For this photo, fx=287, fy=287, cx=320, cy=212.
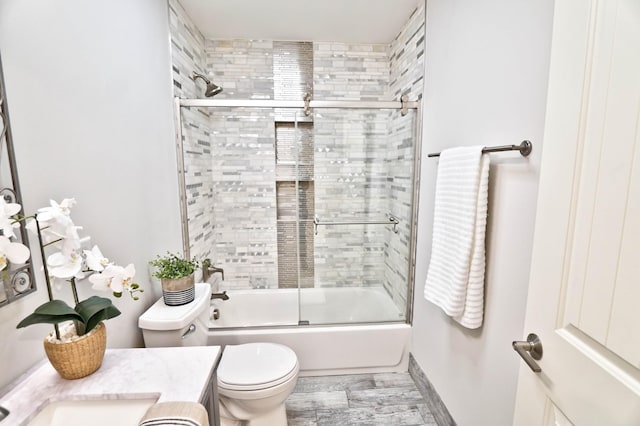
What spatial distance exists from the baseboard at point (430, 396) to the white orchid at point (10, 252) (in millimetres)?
1976

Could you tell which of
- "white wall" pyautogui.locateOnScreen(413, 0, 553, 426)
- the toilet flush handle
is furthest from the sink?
"white wall" pyautogui.locateOnScreen(413, 0, 553, 426)

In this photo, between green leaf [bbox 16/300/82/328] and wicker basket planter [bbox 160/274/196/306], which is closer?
green leaf [bbox 16/300/82/328]

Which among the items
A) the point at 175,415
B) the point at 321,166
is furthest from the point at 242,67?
the point at 175,415

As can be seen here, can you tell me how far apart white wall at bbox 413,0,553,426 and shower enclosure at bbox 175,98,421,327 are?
→ 597mm

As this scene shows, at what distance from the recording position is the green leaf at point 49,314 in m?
0.76

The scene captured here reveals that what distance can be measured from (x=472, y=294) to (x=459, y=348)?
421 millimetres

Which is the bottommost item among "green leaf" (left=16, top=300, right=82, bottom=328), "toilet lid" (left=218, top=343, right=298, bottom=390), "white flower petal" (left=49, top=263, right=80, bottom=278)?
"toilet lid" (left=218, top=343, right=298, bottom=390)

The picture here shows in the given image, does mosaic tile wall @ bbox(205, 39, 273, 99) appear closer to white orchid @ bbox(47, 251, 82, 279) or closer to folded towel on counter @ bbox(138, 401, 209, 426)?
white orchid @ bbox(47, 251, 82, 279)

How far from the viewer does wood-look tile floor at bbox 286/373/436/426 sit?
173 cm

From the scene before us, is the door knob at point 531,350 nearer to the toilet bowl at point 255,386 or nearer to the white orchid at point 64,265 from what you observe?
the toilet bowl at point 255,386

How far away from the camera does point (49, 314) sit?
78cm

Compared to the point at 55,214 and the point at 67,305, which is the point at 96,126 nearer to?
the point at 55,214

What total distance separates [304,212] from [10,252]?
1.96 m

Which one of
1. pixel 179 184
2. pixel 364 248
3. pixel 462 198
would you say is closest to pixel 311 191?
A: pixel 364 248
